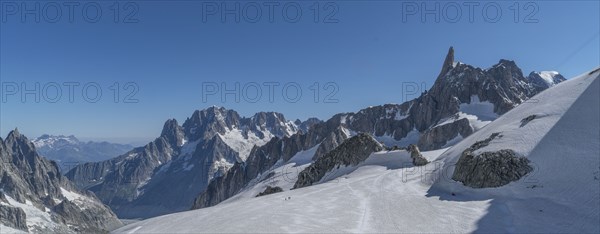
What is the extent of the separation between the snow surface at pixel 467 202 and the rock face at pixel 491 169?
1098mm

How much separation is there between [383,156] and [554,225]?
58.5 metres

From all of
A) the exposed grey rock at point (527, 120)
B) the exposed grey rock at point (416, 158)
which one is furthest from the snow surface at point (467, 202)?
the exposed grey rock at point (416, 158)

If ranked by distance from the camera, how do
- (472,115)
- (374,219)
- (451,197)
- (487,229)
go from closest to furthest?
1. (487,229)
2. (374,219)
3. (451,197)
4. (472,115)

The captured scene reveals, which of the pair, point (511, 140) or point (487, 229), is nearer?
point (487, 229)

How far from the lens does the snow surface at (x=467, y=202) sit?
1177 inches

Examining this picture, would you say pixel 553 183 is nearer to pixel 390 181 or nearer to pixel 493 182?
pixel 493 182

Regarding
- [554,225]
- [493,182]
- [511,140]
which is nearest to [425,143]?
[511,140]

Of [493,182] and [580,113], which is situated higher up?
[580,113]

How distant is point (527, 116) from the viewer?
63.4m

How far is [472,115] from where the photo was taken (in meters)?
187

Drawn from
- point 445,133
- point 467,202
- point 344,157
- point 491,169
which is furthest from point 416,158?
point 445,133

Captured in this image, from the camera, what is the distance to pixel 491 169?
45.3 meters

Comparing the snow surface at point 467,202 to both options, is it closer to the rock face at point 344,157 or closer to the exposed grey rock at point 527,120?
the exposed grey rock at point 527,120

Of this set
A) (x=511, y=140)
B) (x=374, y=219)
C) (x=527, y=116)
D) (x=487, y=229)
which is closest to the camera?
(x=487, y=229)
